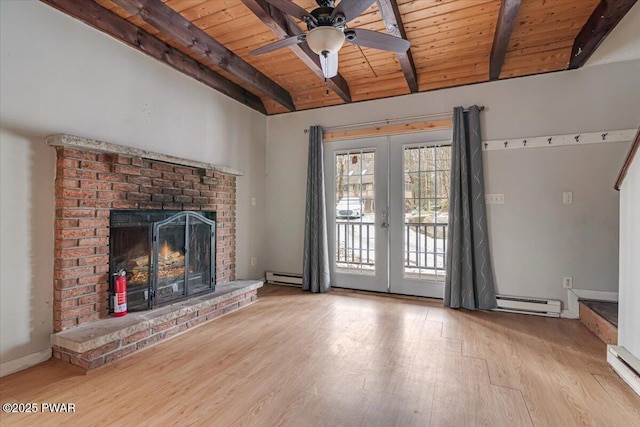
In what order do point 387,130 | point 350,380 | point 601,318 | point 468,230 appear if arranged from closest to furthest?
1. point 350,380
2. point 601,318
3. point 468,230
4. point 387,130

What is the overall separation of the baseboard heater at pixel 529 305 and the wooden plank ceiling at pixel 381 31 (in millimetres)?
2559

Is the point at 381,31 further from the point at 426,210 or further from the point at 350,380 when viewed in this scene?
the point at 350,380

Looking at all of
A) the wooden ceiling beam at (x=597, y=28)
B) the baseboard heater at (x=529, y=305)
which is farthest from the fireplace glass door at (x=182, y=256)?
the wooden ceiling beam at (x=597, y=28)

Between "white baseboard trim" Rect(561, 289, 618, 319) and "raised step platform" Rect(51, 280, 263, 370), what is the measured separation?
146 inches

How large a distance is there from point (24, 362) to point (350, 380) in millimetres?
2314

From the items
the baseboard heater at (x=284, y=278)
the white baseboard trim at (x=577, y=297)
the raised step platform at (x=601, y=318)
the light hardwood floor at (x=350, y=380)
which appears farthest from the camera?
the baseboard heater at (x=284, y=278)

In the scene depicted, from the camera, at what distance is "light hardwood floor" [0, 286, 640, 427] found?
161 centimetres

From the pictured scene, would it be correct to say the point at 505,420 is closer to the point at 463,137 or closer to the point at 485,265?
the point at 485,265

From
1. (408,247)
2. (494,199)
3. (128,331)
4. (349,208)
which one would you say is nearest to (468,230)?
(494,199)

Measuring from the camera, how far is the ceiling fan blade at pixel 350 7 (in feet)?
5.79

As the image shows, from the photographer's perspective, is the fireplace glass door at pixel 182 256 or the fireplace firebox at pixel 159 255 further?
the fireplace glass door at pixel 182 256

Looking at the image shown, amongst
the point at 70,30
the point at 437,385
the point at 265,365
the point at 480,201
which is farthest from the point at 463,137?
the point at 70,30

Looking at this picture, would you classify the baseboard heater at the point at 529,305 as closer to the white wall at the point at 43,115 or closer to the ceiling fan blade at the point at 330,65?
the ceiling fan blade at the point at 330,65

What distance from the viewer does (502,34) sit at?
2674 millimetres
